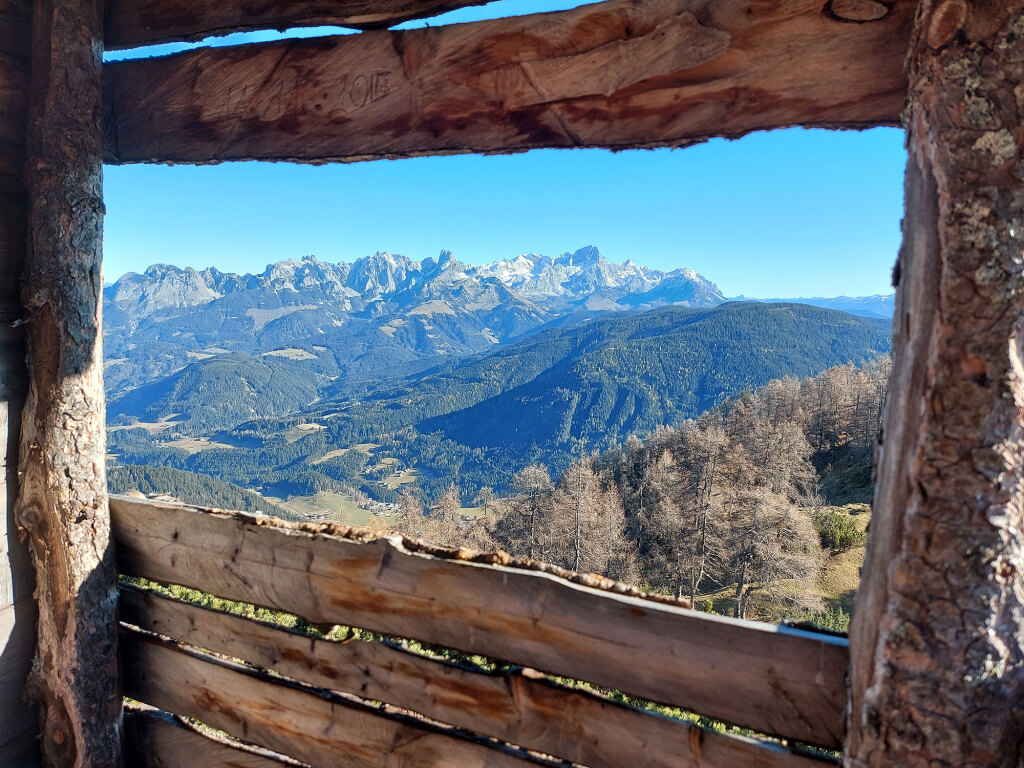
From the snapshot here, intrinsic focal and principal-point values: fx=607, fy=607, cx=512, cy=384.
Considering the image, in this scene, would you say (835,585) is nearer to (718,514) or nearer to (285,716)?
(718,514)

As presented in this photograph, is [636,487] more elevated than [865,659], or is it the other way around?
[865,659]

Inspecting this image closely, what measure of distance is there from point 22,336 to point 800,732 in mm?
3025

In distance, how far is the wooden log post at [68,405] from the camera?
2275mm

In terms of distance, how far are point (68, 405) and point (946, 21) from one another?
9.63 ft

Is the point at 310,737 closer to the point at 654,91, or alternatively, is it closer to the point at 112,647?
the point at 112,647

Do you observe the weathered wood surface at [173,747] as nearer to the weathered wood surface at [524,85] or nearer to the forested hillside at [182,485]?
the weathered wood surface at [524,85]

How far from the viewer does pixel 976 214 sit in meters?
1.20

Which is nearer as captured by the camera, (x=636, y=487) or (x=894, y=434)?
(x=894, y=434)

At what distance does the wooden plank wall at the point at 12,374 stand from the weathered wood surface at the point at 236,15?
1.15 ft

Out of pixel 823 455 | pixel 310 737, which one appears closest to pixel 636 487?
pixel 823 455

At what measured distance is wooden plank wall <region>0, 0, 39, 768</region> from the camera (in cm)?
234

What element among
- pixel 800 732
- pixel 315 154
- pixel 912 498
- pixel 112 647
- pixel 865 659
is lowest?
pixel 112 647

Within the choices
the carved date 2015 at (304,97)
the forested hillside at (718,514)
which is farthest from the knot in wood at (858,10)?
the forested hillside at (718,514)

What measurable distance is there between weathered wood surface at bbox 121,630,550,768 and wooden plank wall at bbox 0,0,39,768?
0.38 meters
